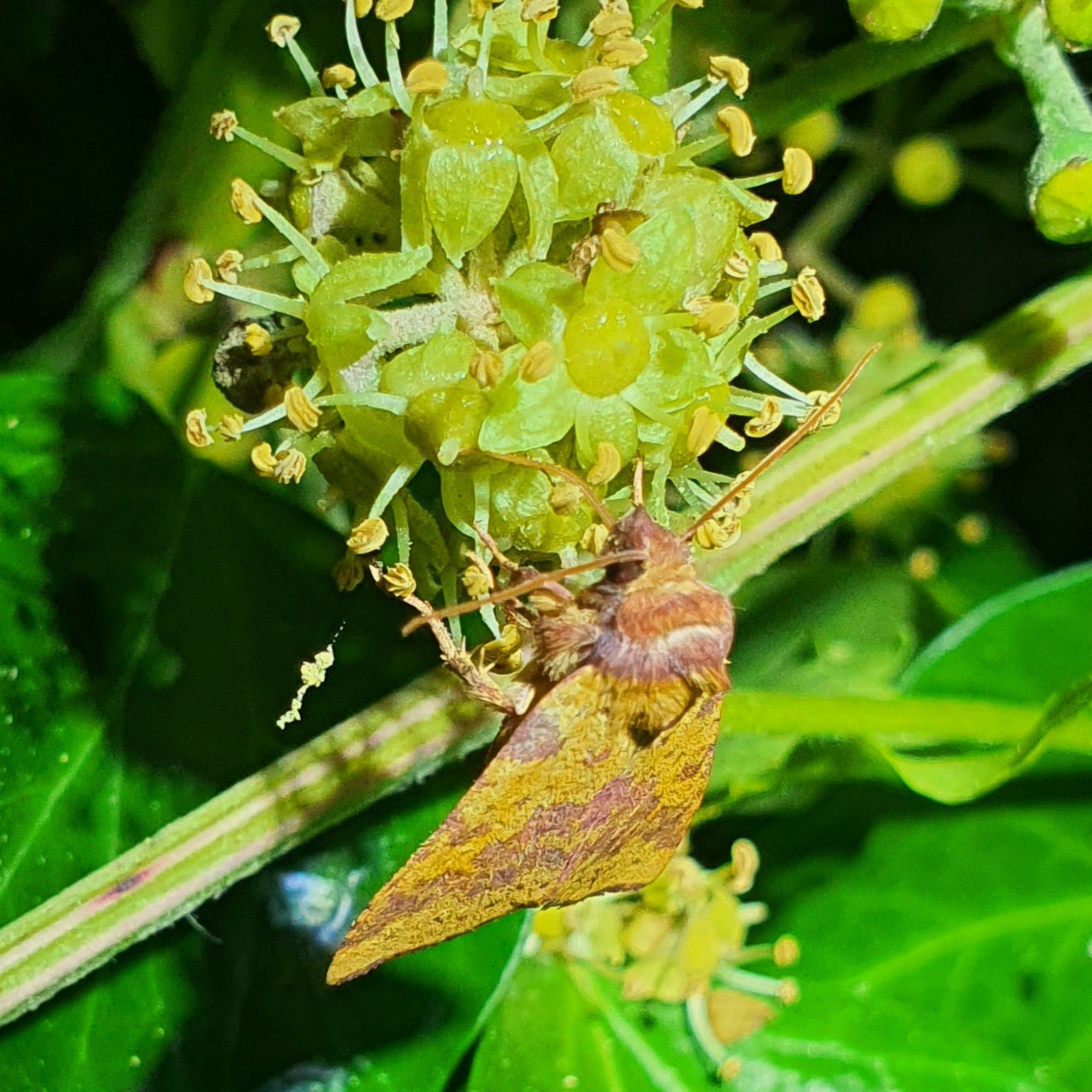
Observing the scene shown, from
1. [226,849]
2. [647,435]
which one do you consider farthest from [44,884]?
[647,435]

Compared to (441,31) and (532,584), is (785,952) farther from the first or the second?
(441,31)

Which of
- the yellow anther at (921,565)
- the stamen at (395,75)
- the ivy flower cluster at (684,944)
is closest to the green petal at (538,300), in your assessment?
the stamen at (395,75)

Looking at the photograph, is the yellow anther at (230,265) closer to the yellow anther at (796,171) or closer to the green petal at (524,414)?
the green petal at (524,414)

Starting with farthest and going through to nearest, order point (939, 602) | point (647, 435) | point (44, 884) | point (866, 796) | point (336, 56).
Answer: point (939, 602) → point (866, 796) → point (336, 56) → point (44, 884) → point (647, 435)

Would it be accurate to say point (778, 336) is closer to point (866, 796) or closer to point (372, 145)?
point (866, 796)

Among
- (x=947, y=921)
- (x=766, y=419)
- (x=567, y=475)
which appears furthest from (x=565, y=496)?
(x=947, y=921)
